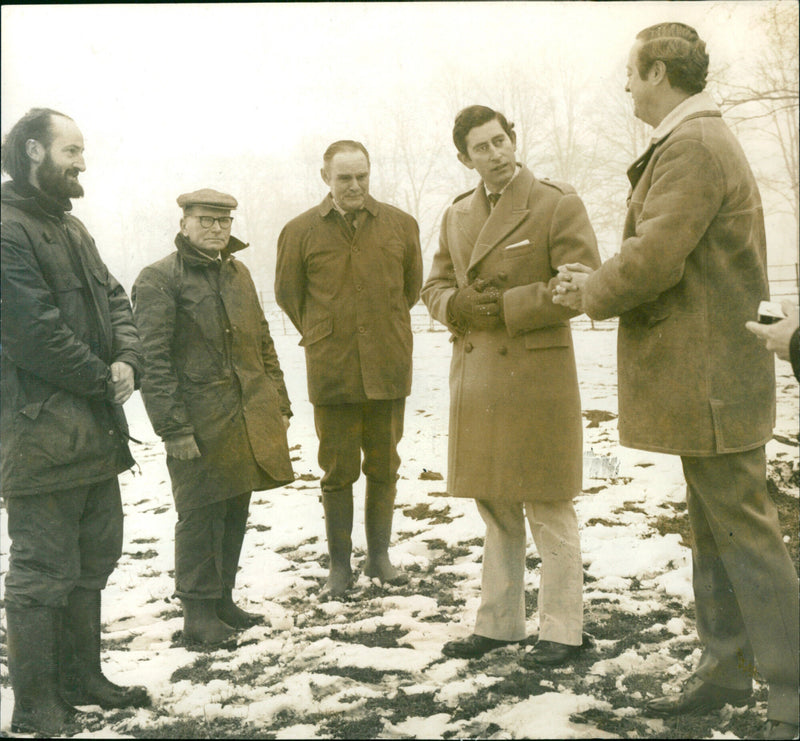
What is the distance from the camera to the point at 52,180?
9.37 ft

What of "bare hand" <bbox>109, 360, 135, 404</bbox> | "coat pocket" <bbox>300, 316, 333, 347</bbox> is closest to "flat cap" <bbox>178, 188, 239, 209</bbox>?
"coat pocket" <bbox>300, 316, 333, 347</bbox>

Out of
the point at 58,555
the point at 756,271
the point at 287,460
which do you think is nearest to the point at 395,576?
the point at 287,460

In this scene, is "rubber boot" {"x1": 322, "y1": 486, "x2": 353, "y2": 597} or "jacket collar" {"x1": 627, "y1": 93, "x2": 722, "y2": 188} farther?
"rubber boot" {"x1": 322, "y1": 486, "x2": 353, "y2": 597}

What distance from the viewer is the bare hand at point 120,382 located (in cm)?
293

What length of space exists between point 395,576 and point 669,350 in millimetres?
2043

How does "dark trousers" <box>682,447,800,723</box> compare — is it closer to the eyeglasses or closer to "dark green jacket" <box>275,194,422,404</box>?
"dark green jacket" <box>275,194,422,404</box>

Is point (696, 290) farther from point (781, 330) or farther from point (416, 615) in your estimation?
point (416, 615)

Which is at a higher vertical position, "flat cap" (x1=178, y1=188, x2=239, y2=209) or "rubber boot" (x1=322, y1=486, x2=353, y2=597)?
"flat cap" (x1=178, y1=188, x2=239, y2=209)

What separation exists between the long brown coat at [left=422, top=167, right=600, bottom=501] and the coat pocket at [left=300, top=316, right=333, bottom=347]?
3.25ft

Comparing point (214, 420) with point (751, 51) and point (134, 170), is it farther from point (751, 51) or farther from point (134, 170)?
point (751, 51)

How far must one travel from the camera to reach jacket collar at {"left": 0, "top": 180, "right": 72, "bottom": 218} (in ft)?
9.07

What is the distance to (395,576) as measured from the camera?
4.00 metres

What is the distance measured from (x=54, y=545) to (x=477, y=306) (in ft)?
5.84

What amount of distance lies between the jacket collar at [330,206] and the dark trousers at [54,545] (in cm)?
174
